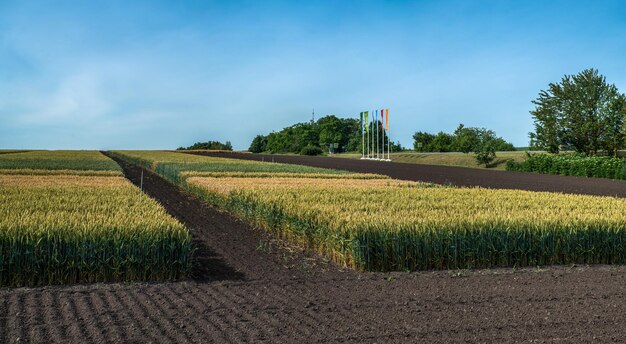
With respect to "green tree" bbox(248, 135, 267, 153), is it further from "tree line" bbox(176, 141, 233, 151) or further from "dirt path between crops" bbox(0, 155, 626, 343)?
"dirt path between crops" bbox(0, 155, 626, 343)

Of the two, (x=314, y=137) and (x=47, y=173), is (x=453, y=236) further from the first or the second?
(x=314, y=137)

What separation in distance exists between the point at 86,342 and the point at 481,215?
8252 millimetres

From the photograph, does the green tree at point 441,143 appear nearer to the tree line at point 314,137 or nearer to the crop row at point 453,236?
the tree line at point 314,137

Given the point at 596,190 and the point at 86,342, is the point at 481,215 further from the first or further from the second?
the point at 596,190

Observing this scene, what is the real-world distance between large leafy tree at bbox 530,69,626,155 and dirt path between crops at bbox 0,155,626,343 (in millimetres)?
45763

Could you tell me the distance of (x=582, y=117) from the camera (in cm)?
5444

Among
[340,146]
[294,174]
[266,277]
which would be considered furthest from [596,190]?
[340,146]

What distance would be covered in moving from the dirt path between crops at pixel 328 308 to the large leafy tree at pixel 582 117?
1802 inches

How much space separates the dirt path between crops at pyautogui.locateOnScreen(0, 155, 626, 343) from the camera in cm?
749

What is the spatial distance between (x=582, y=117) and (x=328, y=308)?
2050 inches

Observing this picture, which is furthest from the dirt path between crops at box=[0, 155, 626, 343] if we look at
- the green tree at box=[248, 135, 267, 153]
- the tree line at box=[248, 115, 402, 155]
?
the green tree at box=[248, 135, 267, 153]

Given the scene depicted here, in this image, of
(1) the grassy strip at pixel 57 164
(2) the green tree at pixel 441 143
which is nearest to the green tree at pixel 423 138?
(2) the green tree at pixel 441 143

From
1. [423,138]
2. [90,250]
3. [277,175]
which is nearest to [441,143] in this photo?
[423,138]

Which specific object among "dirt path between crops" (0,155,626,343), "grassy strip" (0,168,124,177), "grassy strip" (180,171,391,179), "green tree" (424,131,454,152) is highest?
"green tree" (424,131,454,152)
